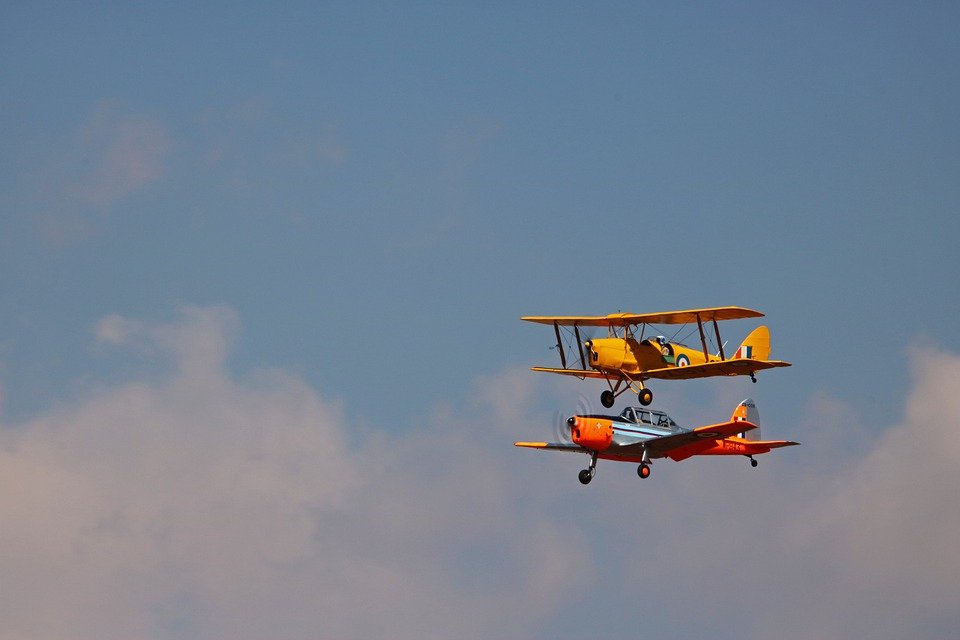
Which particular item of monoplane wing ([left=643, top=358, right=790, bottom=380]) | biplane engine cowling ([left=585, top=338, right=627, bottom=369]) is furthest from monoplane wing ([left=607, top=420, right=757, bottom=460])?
biplane engine cowling ([left=585, top=338, right=627, bottom=369])

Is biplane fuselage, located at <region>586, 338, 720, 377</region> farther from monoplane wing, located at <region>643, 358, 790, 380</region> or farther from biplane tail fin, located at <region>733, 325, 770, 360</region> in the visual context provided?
biplane tail fin, located at <region>733, 325, 770, 360</region>

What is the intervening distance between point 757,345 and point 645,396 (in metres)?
6.30

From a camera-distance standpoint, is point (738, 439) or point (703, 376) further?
point (738, 439)

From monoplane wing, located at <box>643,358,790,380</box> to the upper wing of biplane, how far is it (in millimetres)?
1819

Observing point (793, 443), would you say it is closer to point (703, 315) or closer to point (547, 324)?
point (703, 315)

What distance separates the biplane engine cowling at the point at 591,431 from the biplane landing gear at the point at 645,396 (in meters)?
2.06

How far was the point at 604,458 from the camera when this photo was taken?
68.8 meters

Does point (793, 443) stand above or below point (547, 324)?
below

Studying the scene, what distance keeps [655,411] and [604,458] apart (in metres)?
2.86

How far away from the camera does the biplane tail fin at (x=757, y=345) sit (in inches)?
2813

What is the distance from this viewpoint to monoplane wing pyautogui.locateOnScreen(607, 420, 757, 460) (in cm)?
6769

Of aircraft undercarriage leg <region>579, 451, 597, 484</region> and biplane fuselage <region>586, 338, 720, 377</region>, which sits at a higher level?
biplane fuselage <region>586, 338, 720, 377</region>

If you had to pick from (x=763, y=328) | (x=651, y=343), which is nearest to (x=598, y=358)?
(x=651, y=343)

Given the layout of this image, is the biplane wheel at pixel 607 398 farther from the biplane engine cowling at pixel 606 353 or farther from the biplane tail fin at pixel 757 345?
the biplane tail fin at pixel 757 345
